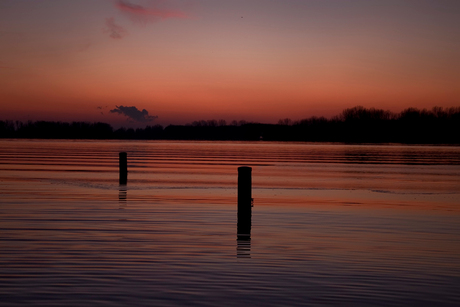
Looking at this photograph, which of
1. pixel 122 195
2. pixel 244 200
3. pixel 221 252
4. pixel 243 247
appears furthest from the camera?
pixel 122 195

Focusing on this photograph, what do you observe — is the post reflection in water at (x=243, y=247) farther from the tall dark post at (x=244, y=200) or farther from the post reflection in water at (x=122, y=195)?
the post reflection in water at (x=122, y=195)

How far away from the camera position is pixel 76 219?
15.2 metres

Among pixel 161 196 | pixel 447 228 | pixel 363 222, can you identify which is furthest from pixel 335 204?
pixel 161 196

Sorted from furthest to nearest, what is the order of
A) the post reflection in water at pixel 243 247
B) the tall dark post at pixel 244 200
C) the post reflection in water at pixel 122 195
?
the post reflection in water at pixel 122 195 < the tall dark post at pixel 244 200 < the post reflection in water at pixel 243 247

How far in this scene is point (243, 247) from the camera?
37.9ft

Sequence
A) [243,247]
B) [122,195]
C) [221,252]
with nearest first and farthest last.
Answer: [221,252] → [243,247] → [122,195]

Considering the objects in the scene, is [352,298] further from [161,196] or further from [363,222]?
[161,196]

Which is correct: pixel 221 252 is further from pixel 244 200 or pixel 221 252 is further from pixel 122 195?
pixel 122 195

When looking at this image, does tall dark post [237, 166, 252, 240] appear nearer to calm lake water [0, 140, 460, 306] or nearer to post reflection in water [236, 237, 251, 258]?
calm lake water [0, 140, 460, 306]

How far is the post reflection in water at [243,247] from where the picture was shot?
10730 mm

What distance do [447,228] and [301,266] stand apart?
23.3 ft

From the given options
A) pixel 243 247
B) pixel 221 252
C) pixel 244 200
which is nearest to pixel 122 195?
pixel 244 200

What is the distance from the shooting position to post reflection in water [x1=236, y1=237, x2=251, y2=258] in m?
10.7

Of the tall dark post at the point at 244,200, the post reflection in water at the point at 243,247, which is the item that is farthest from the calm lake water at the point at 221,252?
the tall dark post at the point at 244,200
